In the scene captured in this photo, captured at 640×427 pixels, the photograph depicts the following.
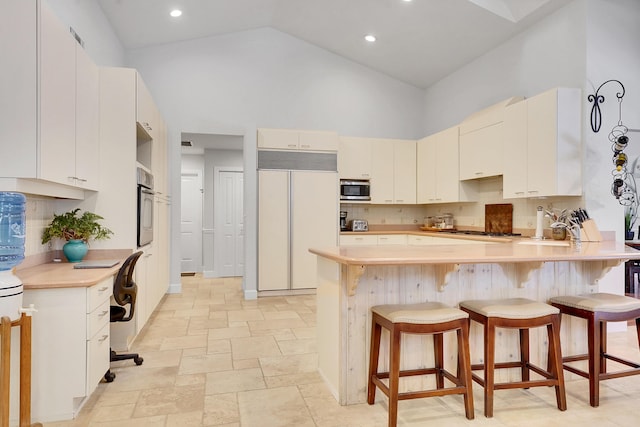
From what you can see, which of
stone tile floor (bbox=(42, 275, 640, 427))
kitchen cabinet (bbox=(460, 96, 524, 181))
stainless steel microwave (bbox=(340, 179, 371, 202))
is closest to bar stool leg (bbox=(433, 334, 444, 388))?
stone tile floor (bbox=(42, 275, 640, 427))

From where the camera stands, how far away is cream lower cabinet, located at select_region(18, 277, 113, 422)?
2309 millimetres

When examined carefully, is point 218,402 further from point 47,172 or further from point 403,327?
point 47,172

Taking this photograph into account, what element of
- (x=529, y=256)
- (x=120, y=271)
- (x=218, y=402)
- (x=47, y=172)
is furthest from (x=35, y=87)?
(x=529, y=256)

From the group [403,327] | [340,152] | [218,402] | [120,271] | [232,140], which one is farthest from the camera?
[232,140]

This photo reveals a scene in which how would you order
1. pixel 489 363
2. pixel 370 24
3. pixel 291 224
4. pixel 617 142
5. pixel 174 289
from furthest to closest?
1. pixel 174 289
2. pixel 291 224
3. pixel 370 24
4. pixel 617 142
5. pixel 489 363

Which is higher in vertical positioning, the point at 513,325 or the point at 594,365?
the point at 513,325

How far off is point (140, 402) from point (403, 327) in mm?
1690

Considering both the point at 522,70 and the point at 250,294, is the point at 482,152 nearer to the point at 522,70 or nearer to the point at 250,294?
the point at 522,70

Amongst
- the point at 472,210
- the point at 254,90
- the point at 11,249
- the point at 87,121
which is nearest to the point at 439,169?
the point at 472,210

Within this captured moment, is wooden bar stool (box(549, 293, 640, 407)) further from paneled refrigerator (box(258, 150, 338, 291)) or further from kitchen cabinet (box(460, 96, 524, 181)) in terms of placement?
paneled refrigerator (box(258, 150, 338, 291))

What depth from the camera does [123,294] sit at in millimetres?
3033

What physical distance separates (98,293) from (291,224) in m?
3.52

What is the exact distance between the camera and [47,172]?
8.00ft

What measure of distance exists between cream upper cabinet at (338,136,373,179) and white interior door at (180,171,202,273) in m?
3.69
